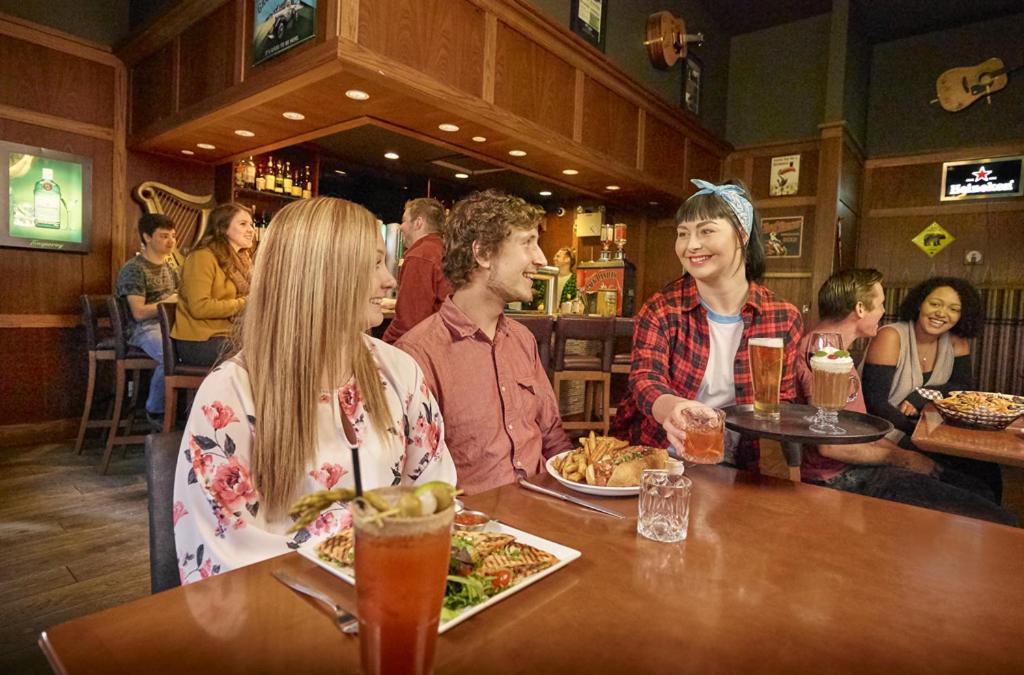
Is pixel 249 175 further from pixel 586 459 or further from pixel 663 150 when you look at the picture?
pixel 586 459

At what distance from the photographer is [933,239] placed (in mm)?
5828

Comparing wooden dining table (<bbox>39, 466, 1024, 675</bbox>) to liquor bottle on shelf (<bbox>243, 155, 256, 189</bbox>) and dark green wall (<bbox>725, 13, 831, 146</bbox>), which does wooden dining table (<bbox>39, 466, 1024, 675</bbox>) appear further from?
dark green wall (<bbox>725, 13, 831, 146</bbox>)

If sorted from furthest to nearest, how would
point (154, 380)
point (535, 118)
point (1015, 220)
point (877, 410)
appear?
point (1015, 220) → point (535, 118) → point (154, 380) → point (877, 410)

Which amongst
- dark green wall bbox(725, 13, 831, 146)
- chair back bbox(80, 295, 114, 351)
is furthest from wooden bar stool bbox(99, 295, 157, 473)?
dark green wall bbox(725, 13, 831, 146)

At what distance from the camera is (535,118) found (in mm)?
4293

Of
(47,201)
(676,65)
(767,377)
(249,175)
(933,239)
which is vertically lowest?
(767,377)

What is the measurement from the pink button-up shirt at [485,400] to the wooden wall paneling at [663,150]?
13.9 feet

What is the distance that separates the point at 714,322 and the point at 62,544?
2824 mm

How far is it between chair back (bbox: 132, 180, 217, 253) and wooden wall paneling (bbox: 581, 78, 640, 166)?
3231 millimetres

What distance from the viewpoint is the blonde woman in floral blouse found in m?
1.03

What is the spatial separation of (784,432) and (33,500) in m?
3.65

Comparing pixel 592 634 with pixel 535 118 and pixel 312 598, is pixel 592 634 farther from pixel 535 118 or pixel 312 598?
pixel 535 118

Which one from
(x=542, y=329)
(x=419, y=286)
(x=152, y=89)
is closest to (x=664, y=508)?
(x=419, y=286)

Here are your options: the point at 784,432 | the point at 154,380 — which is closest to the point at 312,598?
the point at 784,432
